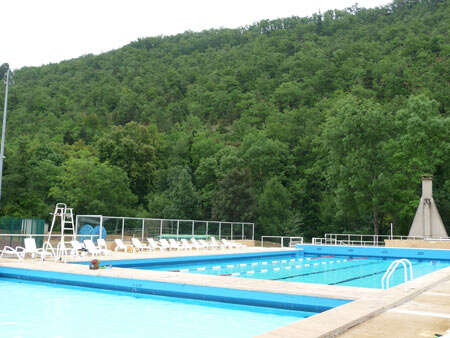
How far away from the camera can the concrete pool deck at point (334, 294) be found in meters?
4.35

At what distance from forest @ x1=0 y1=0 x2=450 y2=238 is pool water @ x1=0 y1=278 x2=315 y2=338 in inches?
992

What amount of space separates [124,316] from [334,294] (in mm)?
3334

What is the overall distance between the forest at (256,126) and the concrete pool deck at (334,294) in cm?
2445

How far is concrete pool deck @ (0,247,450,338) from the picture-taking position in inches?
171

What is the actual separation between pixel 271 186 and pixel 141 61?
36.6m

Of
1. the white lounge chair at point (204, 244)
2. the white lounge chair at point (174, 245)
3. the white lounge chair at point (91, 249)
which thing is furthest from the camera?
the white lounge chair at point (204, 244)

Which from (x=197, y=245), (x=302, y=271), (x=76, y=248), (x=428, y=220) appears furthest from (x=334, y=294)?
(x=428, y=220)

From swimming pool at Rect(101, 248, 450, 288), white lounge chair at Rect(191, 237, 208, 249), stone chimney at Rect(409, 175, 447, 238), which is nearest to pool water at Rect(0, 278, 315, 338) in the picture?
swimming pool at Rect(101, 248, 450, 288)

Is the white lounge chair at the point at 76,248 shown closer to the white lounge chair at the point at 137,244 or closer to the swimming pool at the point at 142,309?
the swimming pool at the point at 142,309

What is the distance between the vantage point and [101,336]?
6.18 meters

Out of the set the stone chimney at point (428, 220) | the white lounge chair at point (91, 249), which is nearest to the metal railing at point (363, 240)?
the stone chimney at point (428, 220)

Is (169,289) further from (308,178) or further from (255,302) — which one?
(308,178)

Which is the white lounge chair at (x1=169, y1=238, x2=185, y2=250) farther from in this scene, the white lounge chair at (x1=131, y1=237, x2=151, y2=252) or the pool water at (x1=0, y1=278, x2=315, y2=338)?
the pool water at (x1=0, y1=278, x2=315, y2=338)

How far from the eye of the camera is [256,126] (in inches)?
2025
